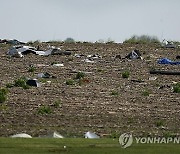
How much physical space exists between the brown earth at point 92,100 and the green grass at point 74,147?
9.88 feet

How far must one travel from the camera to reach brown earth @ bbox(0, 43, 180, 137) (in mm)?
22844

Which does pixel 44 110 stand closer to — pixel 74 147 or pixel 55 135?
pixel 55 135

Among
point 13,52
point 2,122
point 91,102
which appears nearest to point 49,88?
point 91,102

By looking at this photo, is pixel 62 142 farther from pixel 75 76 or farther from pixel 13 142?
pixel 75 76

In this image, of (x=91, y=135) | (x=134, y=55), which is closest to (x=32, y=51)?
(x=134, y=55)

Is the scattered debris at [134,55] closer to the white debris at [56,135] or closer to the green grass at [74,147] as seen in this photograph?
the white debris at [56,135]

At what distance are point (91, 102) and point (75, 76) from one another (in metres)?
6.81

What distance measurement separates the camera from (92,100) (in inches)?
1097

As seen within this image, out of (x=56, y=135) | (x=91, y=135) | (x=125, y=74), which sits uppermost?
(x=125, y=74)

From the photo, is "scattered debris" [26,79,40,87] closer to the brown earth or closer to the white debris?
the brown earth

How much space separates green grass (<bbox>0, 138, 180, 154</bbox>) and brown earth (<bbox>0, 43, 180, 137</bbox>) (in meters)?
3.01

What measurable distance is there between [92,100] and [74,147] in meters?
11.1

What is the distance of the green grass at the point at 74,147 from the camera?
1600 cm

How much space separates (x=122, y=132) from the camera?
71.8 feet
